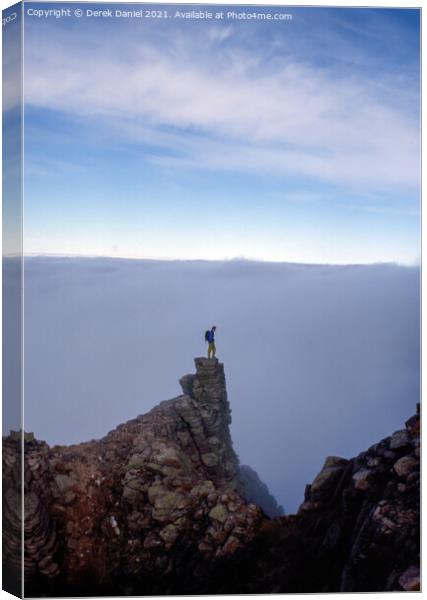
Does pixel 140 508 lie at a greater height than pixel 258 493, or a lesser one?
lesser

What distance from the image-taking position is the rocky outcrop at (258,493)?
854 centimetres

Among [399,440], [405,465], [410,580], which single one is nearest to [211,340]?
[399,440]

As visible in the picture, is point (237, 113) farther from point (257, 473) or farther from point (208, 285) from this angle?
point (257, 473)

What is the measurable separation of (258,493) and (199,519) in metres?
0.73

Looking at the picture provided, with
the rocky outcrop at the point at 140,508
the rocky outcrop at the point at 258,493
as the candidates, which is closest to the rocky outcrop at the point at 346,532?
the rocky outcrop at the point at 258,493

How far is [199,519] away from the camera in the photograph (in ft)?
27.9

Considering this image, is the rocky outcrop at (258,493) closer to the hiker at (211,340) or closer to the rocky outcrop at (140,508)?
the rocky outcrop at (140,508)

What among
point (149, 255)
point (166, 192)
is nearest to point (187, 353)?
point (149, 255)

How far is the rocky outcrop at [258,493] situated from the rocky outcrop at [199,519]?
51mm

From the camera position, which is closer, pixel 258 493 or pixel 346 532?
pixel 346 532

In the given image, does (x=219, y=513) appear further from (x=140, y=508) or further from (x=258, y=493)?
(x=140, y=508)

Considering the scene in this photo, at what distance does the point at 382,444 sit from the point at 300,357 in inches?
53.9

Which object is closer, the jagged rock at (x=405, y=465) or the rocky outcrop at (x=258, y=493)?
the jagged rock at (x=405, y=465)

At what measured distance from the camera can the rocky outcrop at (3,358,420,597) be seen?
8328mm
